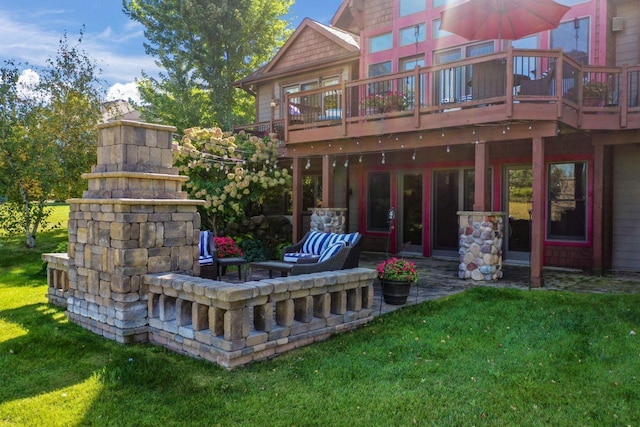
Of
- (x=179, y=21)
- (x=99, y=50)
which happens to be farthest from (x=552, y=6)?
(x=179, y=21)

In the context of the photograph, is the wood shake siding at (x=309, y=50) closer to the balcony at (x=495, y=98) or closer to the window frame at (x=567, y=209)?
the balcony at (x=495, y=98)

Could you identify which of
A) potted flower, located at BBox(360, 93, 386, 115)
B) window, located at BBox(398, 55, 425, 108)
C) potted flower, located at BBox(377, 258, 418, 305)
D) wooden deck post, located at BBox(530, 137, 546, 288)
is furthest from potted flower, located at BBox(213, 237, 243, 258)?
wooden deck post, located at BBox(530, 137, 546, 288)

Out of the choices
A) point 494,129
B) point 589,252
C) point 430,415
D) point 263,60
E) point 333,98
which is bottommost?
point 430,415

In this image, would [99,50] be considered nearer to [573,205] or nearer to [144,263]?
[144,263]

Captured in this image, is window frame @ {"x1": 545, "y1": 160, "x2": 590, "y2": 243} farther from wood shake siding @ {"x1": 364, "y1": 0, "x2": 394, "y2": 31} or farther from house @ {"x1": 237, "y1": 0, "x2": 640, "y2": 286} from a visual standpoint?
wood shake siding @ {"x1": 364, "y1": 0, "x2": 394, "y2": 31}

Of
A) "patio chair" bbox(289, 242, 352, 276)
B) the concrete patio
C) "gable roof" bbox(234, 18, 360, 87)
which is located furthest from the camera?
"gable roof" bbox(234, 18, 360, 87)

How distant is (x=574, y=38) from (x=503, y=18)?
1925mm

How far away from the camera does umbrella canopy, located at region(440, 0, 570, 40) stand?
7.62m

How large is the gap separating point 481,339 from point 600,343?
115 centimetres

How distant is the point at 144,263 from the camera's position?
507 cm

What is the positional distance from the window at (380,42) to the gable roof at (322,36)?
1.43 ft

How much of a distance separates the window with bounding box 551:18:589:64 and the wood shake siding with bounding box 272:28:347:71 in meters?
5.34

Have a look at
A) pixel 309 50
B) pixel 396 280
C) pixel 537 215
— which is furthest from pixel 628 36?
pixel 309 50

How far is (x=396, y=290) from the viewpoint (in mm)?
6180
